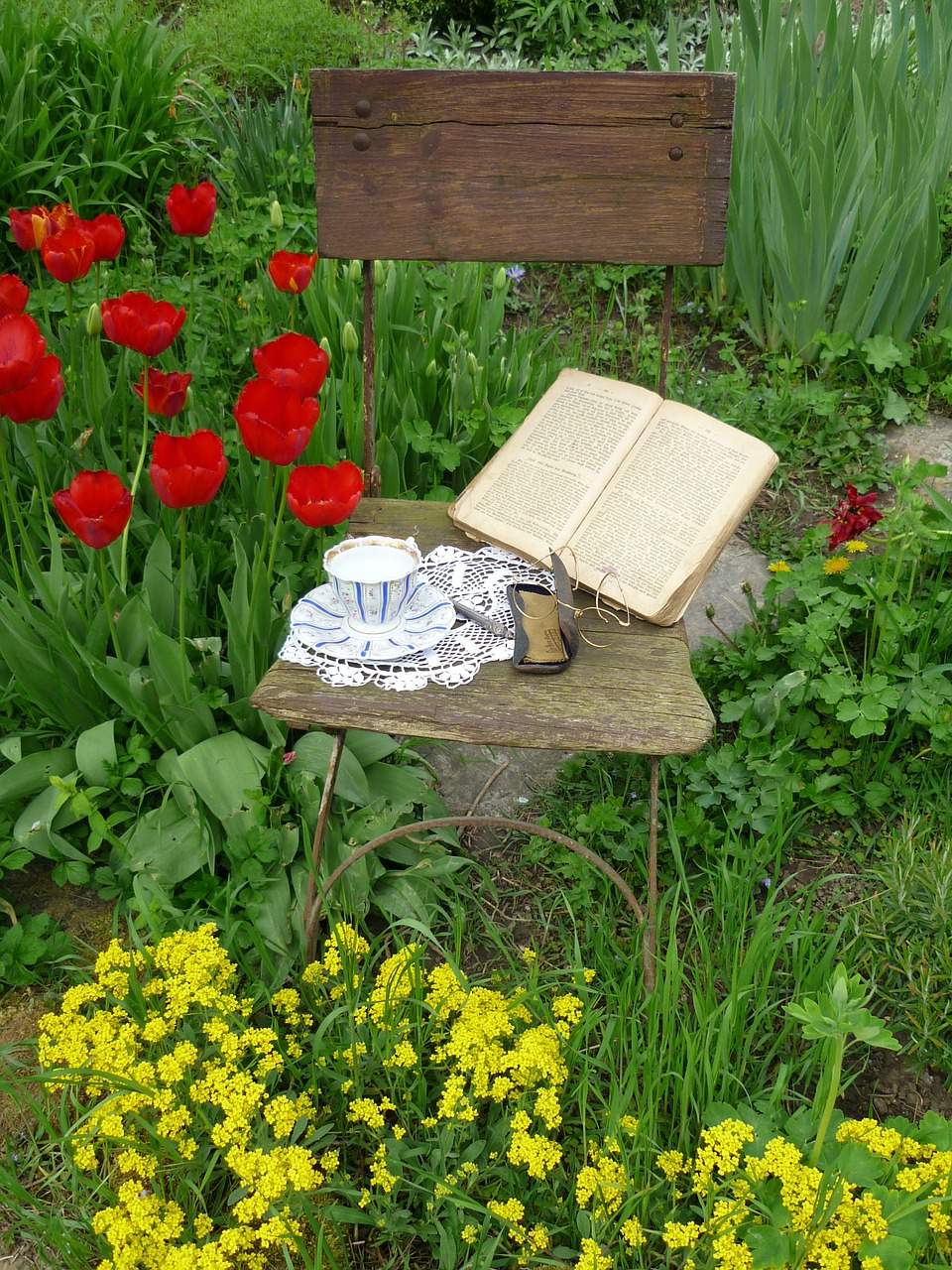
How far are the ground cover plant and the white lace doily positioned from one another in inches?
9.2

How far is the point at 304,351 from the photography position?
1.81 meters

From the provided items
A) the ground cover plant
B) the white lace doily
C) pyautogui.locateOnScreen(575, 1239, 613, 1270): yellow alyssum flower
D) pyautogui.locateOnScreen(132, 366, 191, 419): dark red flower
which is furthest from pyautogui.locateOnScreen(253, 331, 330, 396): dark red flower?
pyautogui.locateOnScreen(575, 1239, 613, 1270): yellow alyssum flower

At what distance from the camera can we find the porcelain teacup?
68.6 inches

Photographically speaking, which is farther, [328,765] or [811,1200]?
[328,765]

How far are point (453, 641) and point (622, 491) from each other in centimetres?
45

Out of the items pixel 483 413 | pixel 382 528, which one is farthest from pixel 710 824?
pixel 483 413

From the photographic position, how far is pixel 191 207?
2172 mm

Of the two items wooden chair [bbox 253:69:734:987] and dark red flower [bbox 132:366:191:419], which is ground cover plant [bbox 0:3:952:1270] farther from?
wooden chair [bbox 253:69:734:987]

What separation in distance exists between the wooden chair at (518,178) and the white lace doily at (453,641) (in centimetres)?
10

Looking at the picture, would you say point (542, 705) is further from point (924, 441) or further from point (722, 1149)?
point (924, 441)

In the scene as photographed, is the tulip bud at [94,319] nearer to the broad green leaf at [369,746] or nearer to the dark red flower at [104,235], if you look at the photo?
the dark red flower at [104,235]

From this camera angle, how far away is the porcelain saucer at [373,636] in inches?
69.3

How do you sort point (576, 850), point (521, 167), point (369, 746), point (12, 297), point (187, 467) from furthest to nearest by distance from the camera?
point (369, 746) < point (521, 167) < point (12, 297) < point (576, 850) < point (187, 467)

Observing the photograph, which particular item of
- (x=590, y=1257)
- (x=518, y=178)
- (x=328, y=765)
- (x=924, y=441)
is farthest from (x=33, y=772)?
Result: (x=924, y=441)
